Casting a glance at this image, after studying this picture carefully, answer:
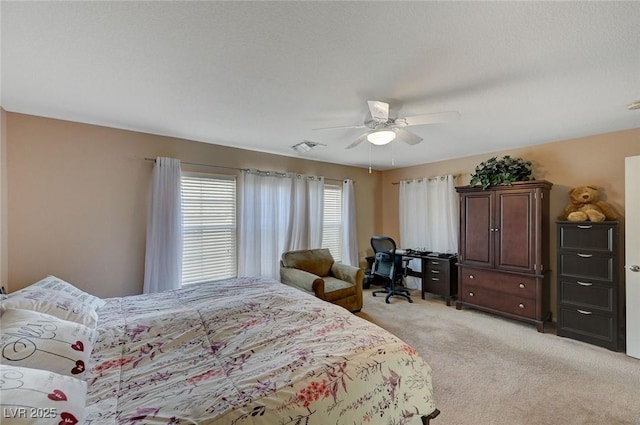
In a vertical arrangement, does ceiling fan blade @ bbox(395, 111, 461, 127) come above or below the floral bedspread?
above

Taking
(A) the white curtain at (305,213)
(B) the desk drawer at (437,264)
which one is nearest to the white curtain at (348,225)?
(A) the white curtain at (305,213)

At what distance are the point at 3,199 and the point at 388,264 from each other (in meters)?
4.68

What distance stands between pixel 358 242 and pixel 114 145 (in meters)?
4.20

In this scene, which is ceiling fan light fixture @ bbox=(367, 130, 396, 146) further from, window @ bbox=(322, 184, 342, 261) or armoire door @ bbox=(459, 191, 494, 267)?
window @ bbox=(322, 184, 342, 261)

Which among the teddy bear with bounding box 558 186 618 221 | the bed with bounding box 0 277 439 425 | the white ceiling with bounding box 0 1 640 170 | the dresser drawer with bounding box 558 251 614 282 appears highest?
the white ceiling with bounding box 0 1 640 170

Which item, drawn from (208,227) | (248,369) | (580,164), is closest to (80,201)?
(208,227)

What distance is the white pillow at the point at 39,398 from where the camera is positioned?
84 cm

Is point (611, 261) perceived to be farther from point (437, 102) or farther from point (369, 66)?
point (369, 66)

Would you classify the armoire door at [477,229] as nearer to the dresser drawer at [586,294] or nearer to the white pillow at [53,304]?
the dresser drawer at [586,294]

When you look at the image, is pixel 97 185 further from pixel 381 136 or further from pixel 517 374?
pixel 517 374

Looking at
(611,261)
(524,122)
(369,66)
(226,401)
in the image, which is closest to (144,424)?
(226,401)

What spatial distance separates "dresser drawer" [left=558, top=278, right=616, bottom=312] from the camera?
2832 millimetres

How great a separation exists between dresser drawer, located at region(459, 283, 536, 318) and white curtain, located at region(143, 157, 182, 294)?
4073 millimetres

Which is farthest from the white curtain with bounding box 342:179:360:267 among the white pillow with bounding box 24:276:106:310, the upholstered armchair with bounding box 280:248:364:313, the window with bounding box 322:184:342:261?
the white pillow with bounding box 24:276:106:310
